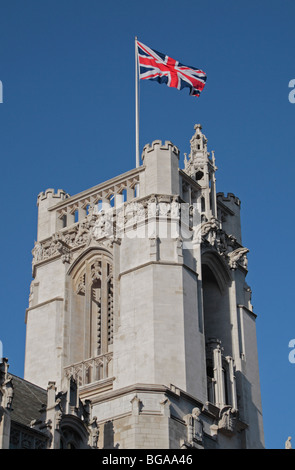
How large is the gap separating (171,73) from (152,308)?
13.8 metres

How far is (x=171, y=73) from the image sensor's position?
5538 centimetres

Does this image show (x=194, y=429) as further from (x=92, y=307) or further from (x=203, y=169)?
(x=203, y=169)

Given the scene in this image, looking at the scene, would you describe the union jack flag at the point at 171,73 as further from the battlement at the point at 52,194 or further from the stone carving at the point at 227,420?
the stone carving at the point at 227,420

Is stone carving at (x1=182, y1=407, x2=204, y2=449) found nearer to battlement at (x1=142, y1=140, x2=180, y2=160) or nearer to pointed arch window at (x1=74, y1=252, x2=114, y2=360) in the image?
pointed arch window at (x1=74, y1=252, x2=114, y2=360)

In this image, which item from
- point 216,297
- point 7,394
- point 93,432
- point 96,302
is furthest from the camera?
point 216,297

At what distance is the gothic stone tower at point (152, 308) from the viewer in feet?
148

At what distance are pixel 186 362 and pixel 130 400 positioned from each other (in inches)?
120

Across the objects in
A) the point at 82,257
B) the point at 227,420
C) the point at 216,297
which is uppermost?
the point at 82,257

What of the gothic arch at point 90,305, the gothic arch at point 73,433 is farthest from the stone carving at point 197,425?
the gothic arch at point 90,305

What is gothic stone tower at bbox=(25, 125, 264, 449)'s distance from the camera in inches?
1777

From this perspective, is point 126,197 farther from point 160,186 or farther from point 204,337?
point 204,337

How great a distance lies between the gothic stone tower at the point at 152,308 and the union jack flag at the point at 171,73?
2542 mm

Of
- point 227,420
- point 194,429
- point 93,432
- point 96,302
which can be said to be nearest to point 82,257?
point 96,302
